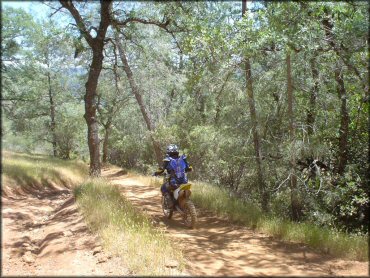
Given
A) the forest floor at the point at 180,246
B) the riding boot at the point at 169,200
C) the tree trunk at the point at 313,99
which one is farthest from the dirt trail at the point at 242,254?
the tree trunk at the point at 313,99

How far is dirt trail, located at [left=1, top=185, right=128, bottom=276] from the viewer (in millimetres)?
5723

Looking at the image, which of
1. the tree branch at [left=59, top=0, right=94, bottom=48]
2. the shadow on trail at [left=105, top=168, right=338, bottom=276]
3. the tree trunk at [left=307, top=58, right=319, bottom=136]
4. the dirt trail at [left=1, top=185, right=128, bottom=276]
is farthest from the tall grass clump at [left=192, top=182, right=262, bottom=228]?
the tree branch at [left=59, top=0, right=94, bottom=48]

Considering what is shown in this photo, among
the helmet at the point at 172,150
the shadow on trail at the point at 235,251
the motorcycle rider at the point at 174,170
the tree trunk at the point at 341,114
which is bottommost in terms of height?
the shadow on trail at the point at 235,251

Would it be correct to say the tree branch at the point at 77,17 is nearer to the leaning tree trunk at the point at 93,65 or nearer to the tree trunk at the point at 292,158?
the leaning tree trunk at the point at 93,65

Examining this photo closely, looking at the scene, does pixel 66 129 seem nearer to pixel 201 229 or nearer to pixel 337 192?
pixel 201 229

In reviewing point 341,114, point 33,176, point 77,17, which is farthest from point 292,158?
point 33,176

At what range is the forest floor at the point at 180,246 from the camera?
5.73 m

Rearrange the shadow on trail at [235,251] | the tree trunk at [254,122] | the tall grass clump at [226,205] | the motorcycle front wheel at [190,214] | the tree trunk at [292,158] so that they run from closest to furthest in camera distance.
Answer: the shadow on trail at [235,251], the motorcycle front wheel at [190,214], the tree trunk at [292,158], the tall grass clump at [226,205], the tree trunk at [254,122]

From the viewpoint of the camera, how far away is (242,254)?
697cm

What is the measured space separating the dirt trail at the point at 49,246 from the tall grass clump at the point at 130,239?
19 centimetres

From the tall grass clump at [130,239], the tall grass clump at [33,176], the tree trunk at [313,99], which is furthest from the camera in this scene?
the tall grass clump at [33,176]

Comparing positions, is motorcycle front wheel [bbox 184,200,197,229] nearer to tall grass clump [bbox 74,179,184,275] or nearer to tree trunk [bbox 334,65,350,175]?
tall grass clump [bbox 74,179,184,275]

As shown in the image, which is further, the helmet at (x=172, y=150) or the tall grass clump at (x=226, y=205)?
the tall grass clump at (x=226, y=205)

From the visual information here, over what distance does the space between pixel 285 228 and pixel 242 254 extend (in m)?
1.54
